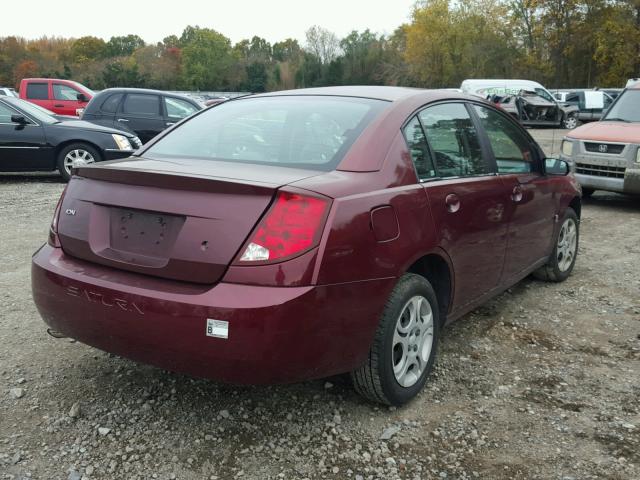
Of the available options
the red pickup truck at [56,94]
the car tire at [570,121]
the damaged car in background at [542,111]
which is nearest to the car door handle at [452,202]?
the red pickup truck at [56,94]

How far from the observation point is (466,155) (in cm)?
354

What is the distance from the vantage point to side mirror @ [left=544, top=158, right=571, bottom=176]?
14.5 ft

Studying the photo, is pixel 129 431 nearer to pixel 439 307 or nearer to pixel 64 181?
pixel 439 307

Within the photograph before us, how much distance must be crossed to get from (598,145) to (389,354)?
704 centimetres

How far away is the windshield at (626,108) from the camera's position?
8.96 meters

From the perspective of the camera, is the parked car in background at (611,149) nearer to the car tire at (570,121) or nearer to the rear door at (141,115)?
Result: the rear door at (141,115)

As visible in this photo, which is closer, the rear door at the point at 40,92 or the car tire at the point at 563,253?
the car tire at the point at 563,253

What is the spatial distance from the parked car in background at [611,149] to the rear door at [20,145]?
8.28 metres

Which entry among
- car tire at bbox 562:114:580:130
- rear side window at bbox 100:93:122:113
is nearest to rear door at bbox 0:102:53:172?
rear side window at bbox 100:93:122:113

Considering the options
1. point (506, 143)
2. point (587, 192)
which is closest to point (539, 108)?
point (587, 192)

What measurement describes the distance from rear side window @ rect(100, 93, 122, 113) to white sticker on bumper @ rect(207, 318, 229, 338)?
11.0 m

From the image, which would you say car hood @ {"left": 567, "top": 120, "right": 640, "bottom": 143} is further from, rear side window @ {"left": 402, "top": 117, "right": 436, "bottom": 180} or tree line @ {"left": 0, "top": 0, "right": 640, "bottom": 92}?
tree line @ {"left": 0, "top": 0, "right": 640, "bottom": 92}

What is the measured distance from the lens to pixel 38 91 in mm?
17047

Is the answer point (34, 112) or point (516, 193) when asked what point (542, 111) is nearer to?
point (34, 112)
